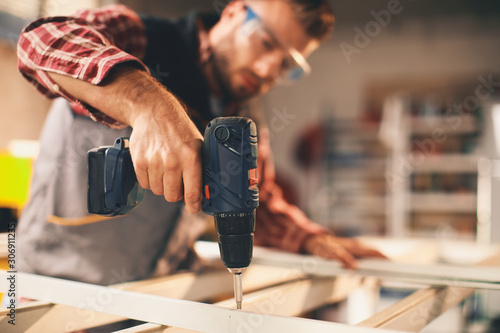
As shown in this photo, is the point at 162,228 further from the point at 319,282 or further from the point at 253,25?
the point at 253,25

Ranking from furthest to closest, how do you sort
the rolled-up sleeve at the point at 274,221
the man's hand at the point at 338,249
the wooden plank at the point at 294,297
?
the rolled-up sleeve at the point at 274,221 < the man's hand at the point at 338,249 < the wooden plank at the point at 294,297

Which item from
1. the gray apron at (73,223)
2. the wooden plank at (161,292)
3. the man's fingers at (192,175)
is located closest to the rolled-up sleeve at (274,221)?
the wooden plank at (161,292)

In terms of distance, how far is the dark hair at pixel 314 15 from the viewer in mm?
1122

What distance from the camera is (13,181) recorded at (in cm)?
165

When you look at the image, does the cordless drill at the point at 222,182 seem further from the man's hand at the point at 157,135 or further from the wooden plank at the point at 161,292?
the wooden plank at the point at 161,292

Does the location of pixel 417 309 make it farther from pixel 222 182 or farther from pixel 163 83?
pixel 163 83

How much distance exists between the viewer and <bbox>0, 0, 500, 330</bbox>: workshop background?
4137 millimetres

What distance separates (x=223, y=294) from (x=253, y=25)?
2.47 feet

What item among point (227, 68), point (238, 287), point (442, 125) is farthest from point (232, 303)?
point (442, 125)

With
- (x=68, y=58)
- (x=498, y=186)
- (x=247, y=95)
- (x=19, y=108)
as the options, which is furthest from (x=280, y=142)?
(x=68, y=58)

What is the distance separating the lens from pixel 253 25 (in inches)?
43.2

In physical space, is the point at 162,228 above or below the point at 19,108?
below

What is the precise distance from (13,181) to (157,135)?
4.38 ft

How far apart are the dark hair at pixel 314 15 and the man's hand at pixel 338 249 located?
62 cm
